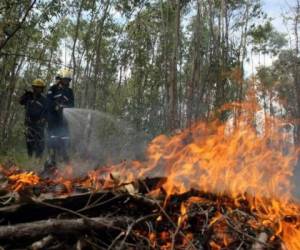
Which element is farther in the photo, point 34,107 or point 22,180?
point 34,107

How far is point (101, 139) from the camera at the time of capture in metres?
13.8

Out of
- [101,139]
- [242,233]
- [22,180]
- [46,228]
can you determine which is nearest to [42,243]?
[46,228]

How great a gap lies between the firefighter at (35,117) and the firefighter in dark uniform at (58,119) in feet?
0.63

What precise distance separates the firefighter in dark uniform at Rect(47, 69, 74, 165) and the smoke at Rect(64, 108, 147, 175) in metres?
1.14

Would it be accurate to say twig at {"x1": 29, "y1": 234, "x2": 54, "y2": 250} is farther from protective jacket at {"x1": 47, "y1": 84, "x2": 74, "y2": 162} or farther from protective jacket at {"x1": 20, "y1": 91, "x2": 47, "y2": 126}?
protective jacket at {"x1": 20, "y1": 91, "x2": 47, "y2": 126}

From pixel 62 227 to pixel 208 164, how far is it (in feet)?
6.70

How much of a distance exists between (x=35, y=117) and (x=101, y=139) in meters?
3.51

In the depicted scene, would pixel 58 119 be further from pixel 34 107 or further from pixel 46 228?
pixel 46 228

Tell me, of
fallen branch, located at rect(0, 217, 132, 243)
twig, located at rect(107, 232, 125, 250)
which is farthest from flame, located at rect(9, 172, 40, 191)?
twig, located at rect(107, 232, 125, 250)

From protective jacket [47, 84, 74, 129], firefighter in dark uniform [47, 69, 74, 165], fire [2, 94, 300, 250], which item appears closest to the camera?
fire [2, 94, 300, 250]

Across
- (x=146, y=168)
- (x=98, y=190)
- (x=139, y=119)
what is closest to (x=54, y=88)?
(x=146, y=168)

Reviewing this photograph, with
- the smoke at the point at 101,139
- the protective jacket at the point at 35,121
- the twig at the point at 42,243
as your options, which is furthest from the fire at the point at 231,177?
the smoke at the point at 101,139

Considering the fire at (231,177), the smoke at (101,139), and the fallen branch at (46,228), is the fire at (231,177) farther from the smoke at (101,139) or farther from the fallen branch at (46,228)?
the smoke at (101,139)

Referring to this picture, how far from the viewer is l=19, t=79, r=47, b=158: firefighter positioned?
1036 cm
